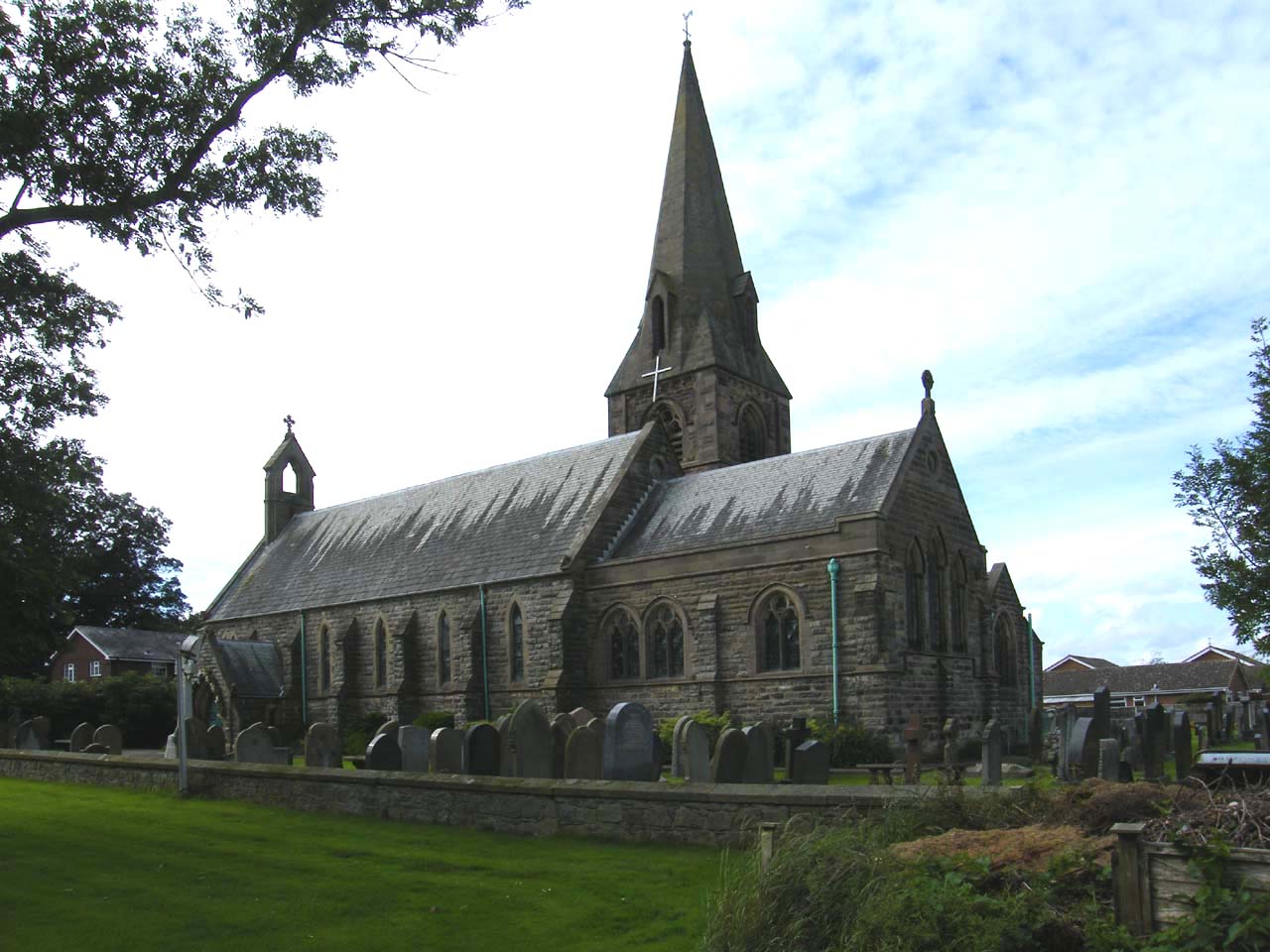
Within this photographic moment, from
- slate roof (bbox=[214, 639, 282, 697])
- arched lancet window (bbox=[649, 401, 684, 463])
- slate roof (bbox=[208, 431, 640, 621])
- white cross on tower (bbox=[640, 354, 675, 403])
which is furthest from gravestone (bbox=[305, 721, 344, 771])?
white cross on tower (bbox=[640, 354, 675, 403])

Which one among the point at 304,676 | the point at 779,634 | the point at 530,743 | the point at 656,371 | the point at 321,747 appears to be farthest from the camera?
the point at 656,371

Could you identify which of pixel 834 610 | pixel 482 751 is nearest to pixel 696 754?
pixel 482 751

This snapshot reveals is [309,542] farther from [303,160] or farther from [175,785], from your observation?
[303,160]

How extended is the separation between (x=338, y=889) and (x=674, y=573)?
18.2m

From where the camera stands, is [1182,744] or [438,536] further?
[438,536]

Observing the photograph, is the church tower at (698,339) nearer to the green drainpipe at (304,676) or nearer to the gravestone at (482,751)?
the green drainpipe at (304,676)

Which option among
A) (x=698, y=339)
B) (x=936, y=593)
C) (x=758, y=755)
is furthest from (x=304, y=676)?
(x=758, y=755)

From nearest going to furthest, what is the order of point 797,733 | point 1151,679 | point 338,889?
1. point 338,889
2. point 797,733
3. point 1151,679

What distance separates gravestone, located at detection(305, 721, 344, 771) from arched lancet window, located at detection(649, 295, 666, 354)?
25.1 m

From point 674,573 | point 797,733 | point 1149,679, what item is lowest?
point 1149,679

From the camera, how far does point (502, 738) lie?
1515 cm

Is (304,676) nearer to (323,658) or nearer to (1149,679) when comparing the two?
(323,658)

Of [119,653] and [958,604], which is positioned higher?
[958,604]

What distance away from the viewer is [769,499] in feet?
91.8
